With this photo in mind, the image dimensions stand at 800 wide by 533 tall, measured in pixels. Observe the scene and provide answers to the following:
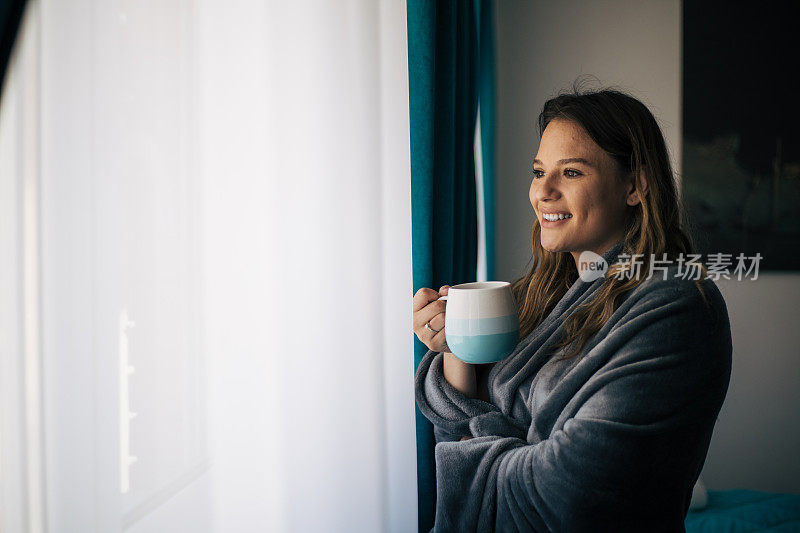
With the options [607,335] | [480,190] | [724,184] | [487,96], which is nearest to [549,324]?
[607,335]

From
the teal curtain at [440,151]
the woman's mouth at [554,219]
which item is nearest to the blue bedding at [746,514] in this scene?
the teal curtain at [440,151]

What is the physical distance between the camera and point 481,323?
67 centimetres

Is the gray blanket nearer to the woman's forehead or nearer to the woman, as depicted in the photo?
the woman

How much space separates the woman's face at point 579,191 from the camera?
866mm

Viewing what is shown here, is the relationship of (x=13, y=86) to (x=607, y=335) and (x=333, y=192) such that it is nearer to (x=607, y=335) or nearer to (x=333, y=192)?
(x=333, y=192)

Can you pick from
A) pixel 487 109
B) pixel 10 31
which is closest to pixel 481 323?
pixel 10 31

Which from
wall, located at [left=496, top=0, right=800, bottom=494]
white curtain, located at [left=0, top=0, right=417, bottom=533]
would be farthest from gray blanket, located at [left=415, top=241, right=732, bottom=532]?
wall, located at [left=496, top=0, right=800, bottom=494]

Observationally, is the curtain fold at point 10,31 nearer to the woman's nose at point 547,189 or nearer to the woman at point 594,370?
the woman at point 594,370

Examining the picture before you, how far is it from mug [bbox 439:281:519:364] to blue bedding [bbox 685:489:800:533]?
44.0 inches

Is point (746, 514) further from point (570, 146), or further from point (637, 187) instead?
point (570, 146)

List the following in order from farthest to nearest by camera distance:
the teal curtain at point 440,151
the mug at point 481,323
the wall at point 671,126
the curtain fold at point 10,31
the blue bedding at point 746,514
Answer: the wall at point 671,126 → the blue bedding at point 746,514 → the teal curtain at point 440,151 → the mug at point 481,323 → the curtain fold at point 10,31

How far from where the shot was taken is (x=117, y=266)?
0.60m

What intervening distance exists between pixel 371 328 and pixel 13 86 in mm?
641

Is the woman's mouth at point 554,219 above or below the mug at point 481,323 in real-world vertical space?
above
